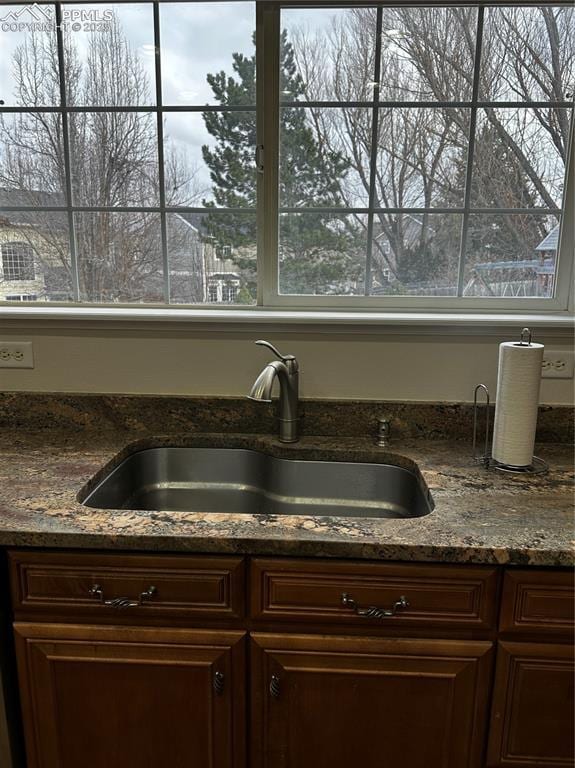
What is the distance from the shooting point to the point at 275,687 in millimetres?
1149

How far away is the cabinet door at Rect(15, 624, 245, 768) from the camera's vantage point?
1.16m

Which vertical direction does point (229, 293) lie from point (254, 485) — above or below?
above

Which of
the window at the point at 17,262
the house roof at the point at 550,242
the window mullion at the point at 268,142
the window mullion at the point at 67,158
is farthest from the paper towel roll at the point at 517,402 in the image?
the window at the point at 17,262

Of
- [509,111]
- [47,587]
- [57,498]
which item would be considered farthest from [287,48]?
[47,587]

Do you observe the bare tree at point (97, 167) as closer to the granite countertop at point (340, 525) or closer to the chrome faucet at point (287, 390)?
the chrome faucet at point (287, 390)

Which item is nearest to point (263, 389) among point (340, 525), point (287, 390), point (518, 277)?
point (287, 390)

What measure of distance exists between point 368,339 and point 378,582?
0.76 metres

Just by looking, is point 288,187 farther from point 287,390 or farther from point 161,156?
point 287,390

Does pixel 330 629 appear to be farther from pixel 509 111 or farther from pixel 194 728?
pixel 509 111

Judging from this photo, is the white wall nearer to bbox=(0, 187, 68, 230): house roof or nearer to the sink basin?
the sink basin

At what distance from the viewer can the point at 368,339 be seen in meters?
1.65

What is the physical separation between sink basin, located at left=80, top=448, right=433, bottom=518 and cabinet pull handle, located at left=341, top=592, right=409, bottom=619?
0.40 meters

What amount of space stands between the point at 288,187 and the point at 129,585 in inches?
46.7

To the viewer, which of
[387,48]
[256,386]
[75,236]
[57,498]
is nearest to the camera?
[57,498]
